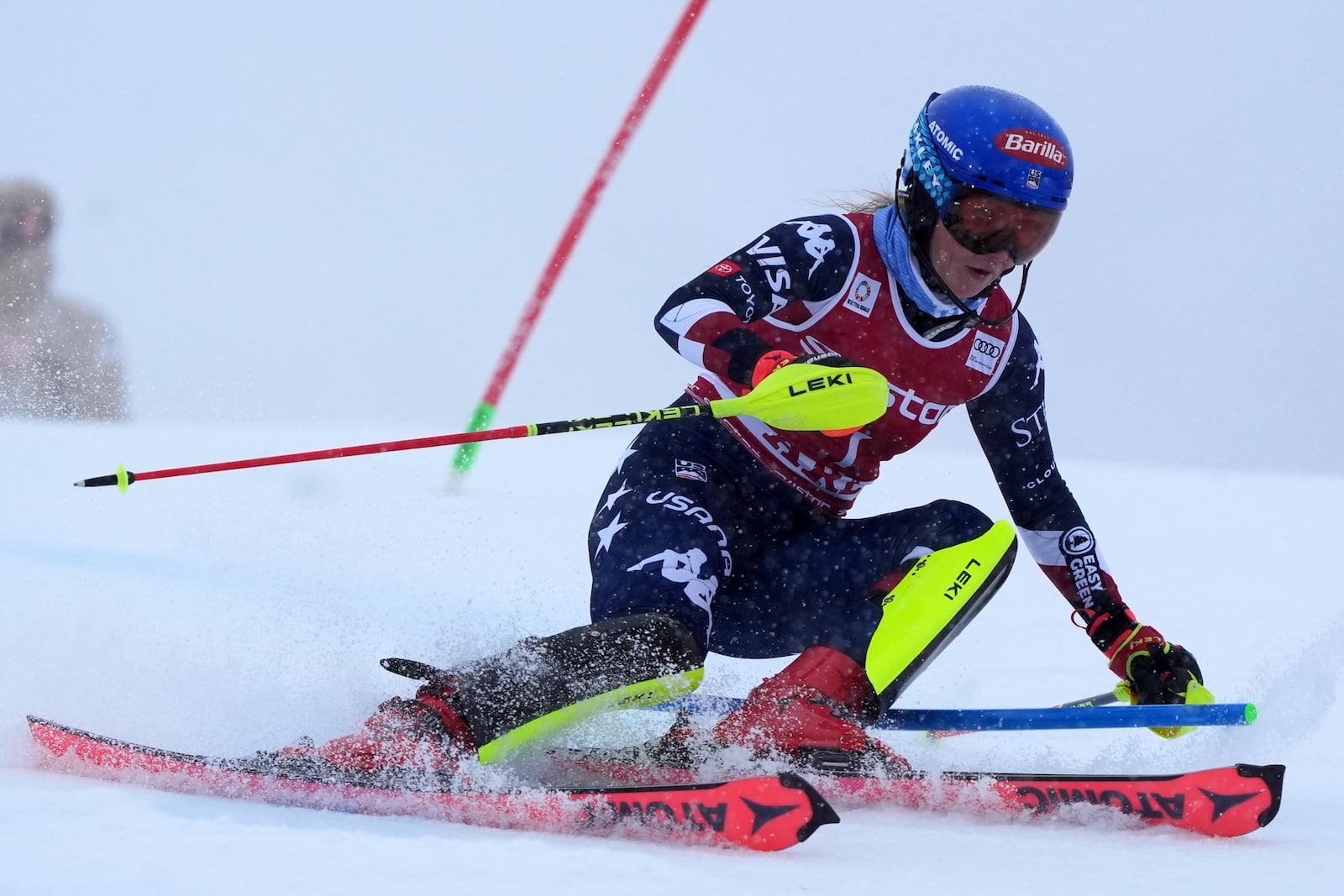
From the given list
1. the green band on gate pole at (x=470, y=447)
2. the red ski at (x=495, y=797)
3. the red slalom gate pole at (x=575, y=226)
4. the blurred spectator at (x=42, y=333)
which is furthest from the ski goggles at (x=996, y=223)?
the blurred spectator at (x=42, y=333)

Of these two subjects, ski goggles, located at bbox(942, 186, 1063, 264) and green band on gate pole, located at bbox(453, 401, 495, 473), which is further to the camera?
green band on gate pole, located at bbox(453, 401, 495, 473)

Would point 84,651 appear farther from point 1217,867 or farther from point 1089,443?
point 1089,443

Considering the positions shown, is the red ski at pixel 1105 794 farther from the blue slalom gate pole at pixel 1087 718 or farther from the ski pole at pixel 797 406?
the ski pole at pixel 797 406

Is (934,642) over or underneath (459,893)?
over

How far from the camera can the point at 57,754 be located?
181 centimetres

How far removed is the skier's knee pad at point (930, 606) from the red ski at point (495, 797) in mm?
431

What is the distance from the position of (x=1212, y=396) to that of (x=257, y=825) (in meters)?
7.84

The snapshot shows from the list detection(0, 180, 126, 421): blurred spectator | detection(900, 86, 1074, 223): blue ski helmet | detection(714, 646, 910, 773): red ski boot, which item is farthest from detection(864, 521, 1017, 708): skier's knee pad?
detection(0, 180, 126, 421): blurred spectator

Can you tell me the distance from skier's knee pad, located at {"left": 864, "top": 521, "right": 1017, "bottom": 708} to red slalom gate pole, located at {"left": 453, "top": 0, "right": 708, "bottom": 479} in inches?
126

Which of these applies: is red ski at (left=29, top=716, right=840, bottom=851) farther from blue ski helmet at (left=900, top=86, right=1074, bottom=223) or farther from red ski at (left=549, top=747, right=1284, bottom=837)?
blue ski helmet at (left=900, top=86, right=1074, bottom=223)

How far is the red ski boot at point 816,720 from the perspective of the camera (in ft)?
6.24

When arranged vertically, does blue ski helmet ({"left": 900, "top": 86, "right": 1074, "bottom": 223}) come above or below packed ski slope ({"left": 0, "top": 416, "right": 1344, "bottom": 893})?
above

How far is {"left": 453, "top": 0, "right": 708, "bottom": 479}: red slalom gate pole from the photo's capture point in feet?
16.3

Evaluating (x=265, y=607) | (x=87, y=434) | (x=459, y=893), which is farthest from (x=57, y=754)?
(x=87, y=434)
